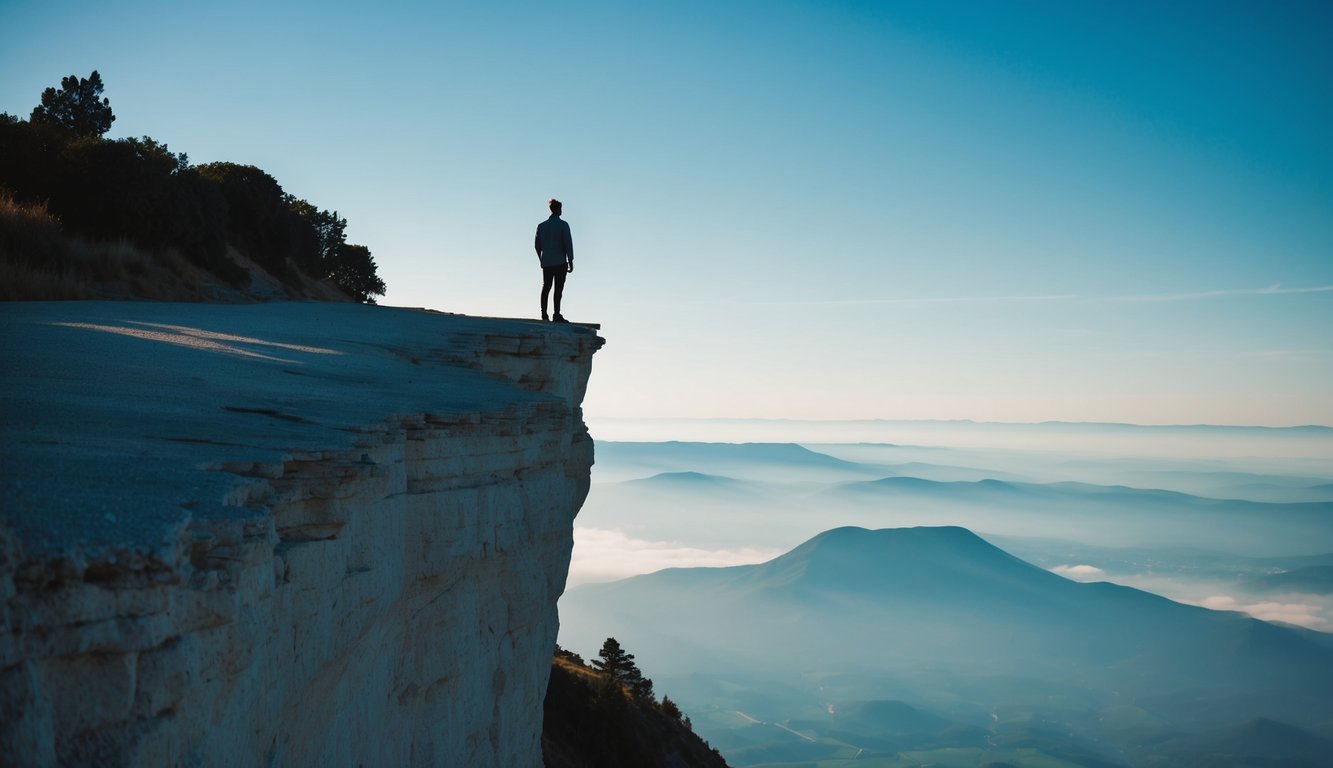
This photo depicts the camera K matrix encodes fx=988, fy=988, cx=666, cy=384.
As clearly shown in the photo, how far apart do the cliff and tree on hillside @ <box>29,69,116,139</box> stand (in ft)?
46.4

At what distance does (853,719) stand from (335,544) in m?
205

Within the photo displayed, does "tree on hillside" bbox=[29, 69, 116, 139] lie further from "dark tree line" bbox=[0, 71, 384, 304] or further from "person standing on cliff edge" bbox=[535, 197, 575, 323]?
"person standing on cliff edge" bbox=[535, 197, 575, 323]

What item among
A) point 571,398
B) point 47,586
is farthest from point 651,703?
point 47,586

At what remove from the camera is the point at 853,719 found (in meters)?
197

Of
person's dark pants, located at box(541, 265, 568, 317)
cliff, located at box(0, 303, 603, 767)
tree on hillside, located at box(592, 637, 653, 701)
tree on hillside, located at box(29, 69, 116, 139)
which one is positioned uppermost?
tree on hillside, located at box(29, 69, 116, 139)

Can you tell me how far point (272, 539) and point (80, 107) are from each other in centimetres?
2498

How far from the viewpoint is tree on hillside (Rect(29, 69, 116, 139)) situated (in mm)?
24641

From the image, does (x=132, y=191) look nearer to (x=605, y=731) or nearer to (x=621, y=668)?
(x=605, y=731)

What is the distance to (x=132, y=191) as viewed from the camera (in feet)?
63.3

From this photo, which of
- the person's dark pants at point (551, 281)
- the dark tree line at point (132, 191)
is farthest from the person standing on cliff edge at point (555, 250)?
the dark tree line at point (132, 191)

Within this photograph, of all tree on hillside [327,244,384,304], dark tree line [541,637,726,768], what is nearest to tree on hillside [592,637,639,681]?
dark tree line [541,637,726,768]

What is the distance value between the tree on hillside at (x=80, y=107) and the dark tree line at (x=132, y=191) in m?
0.02

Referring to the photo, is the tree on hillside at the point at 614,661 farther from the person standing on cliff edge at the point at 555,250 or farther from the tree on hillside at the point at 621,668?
the person standing on cliff edge at the point at 555,250

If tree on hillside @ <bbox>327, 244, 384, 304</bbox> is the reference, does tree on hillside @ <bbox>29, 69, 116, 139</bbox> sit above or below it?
Answer: above
